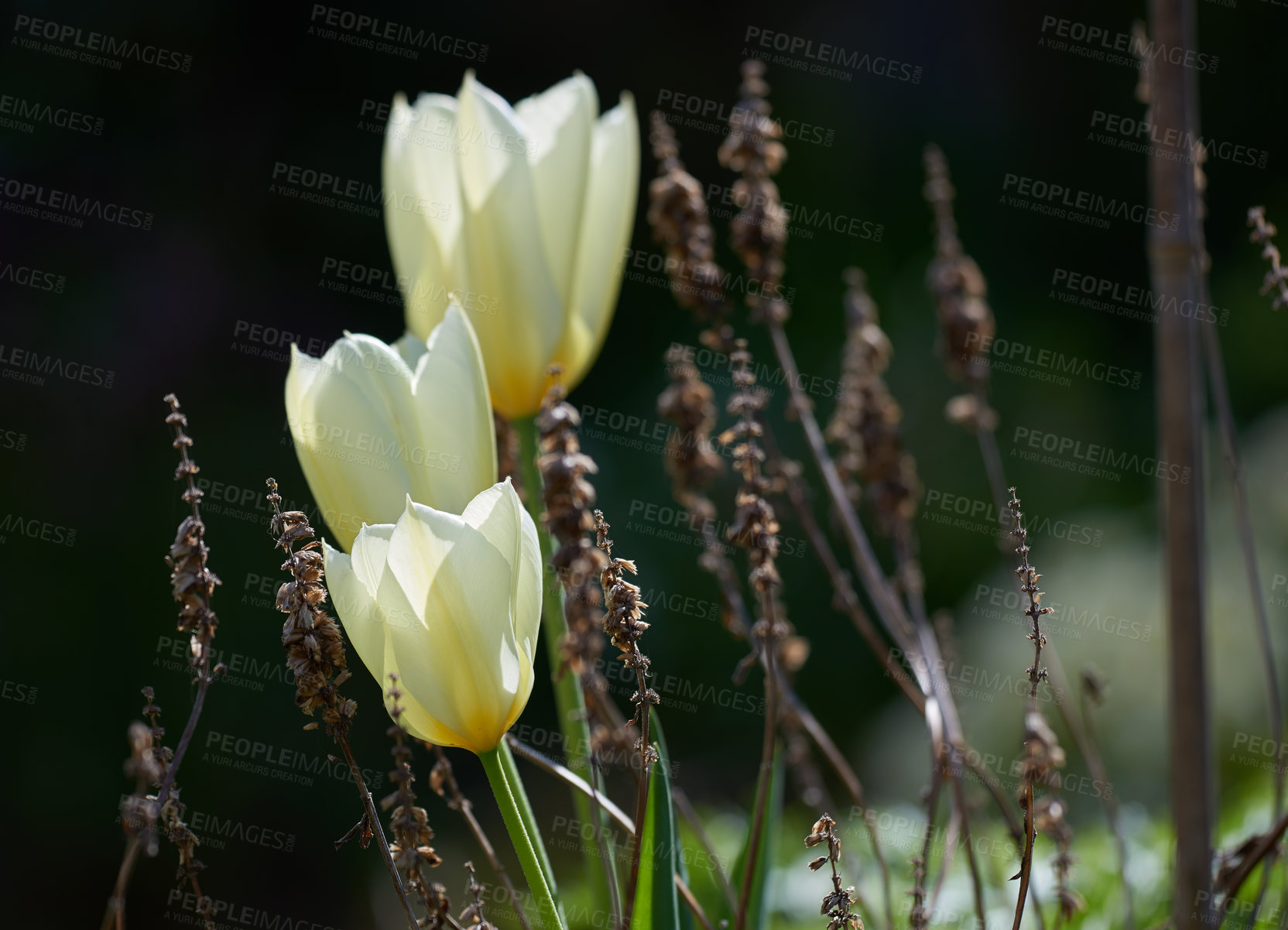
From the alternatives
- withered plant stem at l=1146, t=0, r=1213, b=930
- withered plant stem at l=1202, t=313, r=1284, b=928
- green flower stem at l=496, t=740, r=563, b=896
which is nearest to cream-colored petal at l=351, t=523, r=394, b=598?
green flower stem at l=496, t=740, r=563, b=896

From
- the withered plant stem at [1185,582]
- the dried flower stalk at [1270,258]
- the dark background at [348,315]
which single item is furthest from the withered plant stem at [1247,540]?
the dark background at [348,315]

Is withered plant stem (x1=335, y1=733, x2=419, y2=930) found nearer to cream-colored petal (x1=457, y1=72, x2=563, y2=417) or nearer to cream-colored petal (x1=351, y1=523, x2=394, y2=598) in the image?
cream-colored petal (x1=351, y1=523, x2=394, y2=598)

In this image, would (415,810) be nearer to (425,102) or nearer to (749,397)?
(749,397)

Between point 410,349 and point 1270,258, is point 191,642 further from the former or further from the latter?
point 1270,258

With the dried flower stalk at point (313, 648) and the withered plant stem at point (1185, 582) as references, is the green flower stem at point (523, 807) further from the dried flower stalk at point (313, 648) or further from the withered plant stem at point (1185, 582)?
the withered plant stem at point (1185, 582)

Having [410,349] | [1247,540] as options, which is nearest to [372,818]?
[410,349]

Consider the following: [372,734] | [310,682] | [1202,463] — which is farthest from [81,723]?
[1202,463]
